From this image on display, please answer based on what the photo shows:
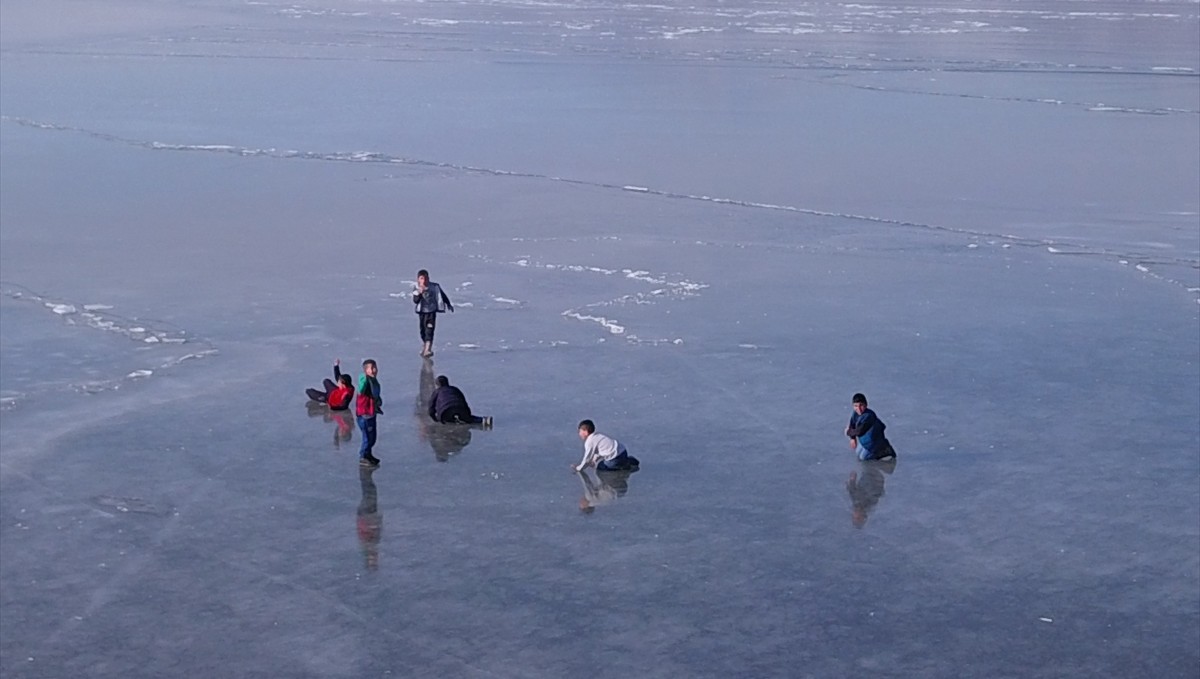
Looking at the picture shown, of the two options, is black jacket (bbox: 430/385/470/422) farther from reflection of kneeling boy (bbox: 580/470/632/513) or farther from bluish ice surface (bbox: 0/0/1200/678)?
reflection of kneeling boy (bbox: 580/470/632/513)

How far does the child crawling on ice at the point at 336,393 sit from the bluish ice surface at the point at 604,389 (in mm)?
416

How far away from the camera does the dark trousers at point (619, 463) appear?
14727mm

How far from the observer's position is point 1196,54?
5488cm

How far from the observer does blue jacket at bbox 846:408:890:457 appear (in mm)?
15047

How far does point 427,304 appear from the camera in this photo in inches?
711

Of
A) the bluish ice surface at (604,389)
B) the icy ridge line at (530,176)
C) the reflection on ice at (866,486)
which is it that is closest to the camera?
the bluish ice surface at (604,389)

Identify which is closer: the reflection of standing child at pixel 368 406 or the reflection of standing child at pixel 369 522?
the reflection of standing child at pixel 369 522

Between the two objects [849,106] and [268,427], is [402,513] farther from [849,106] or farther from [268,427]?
[849,106]

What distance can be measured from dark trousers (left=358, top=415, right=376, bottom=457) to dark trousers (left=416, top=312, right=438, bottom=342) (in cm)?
351

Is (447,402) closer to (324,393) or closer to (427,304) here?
(324,393)

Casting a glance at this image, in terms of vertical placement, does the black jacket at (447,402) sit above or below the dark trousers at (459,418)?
above

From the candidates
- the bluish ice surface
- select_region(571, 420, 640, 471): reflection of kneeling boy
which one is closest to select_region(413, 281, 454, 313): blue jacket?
the bluish ice surface

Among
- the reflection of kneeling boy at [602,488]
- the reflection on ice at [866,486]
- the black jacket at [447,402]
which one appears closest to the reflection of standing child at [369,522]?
the black jacket at [447,402]

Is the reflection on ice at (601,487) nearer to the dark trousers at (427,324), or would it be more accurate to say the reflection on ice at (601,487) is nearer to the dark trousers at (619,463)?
the dark trousers at (619,463)
